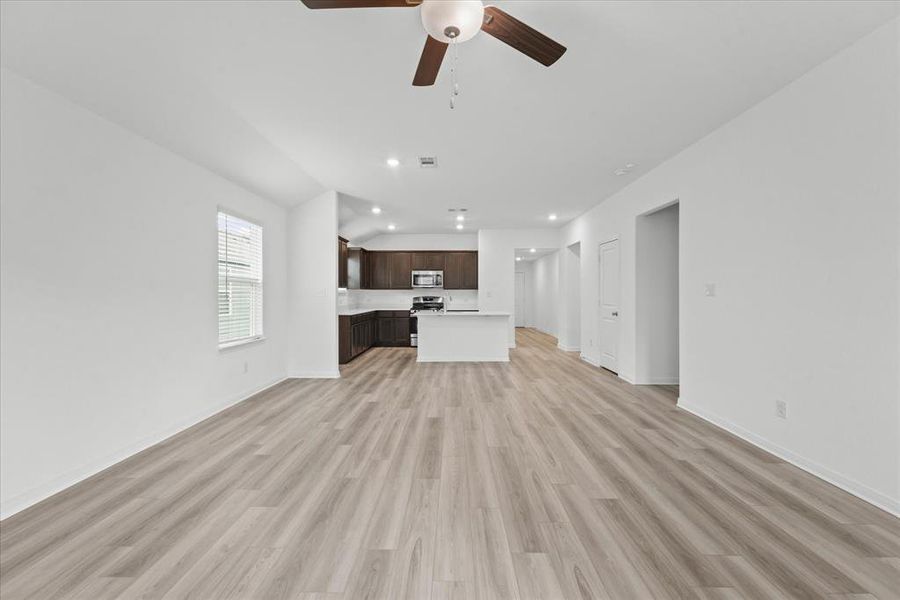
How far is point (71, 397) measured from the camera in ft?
7.85

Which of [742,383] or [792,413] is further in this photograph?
[742,383]

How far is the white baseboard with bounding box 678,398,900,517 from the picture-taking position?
2027 millimetres

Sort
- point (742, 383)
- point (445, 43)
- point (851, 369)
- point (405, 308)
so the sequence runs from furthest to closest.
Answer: point (405, 308), point (742, 383), point (851, 369), point (445, 43)

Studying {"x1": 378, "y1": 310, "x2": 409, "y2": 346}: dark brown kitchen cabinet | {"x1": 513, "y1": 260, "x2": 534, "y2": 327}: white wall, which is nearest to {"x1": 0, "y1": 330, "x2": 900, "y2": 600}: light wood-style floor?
{"x1": 378, "y1": 310, "x2": 409, "y2": 346}: dark brown kitchen cabinet

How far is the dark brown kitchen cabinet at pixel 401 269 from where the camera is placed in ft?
28.9

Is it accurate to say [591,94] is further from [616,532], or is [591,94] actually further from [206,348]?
[206,348]

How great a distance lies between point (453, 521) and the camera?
1.93m

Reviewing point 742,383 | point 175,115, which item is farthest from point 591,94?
point 175,115

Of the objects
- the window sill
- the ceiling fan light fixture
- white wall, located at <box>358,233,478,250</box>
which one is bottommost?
the window sill

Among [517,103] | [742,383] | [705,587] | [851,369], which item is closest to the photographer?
[705,587]

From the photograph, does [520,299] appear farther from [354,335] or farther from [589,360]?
[354,335]

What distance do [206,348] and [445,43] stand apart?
11.6 ft

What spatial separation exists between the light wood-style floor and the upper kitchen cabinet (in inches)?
224

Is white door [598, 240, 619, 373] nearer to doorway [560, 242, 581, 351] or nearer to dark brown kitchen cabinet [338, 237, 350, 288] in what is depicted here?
doorway [560, 242, 581, 351]
